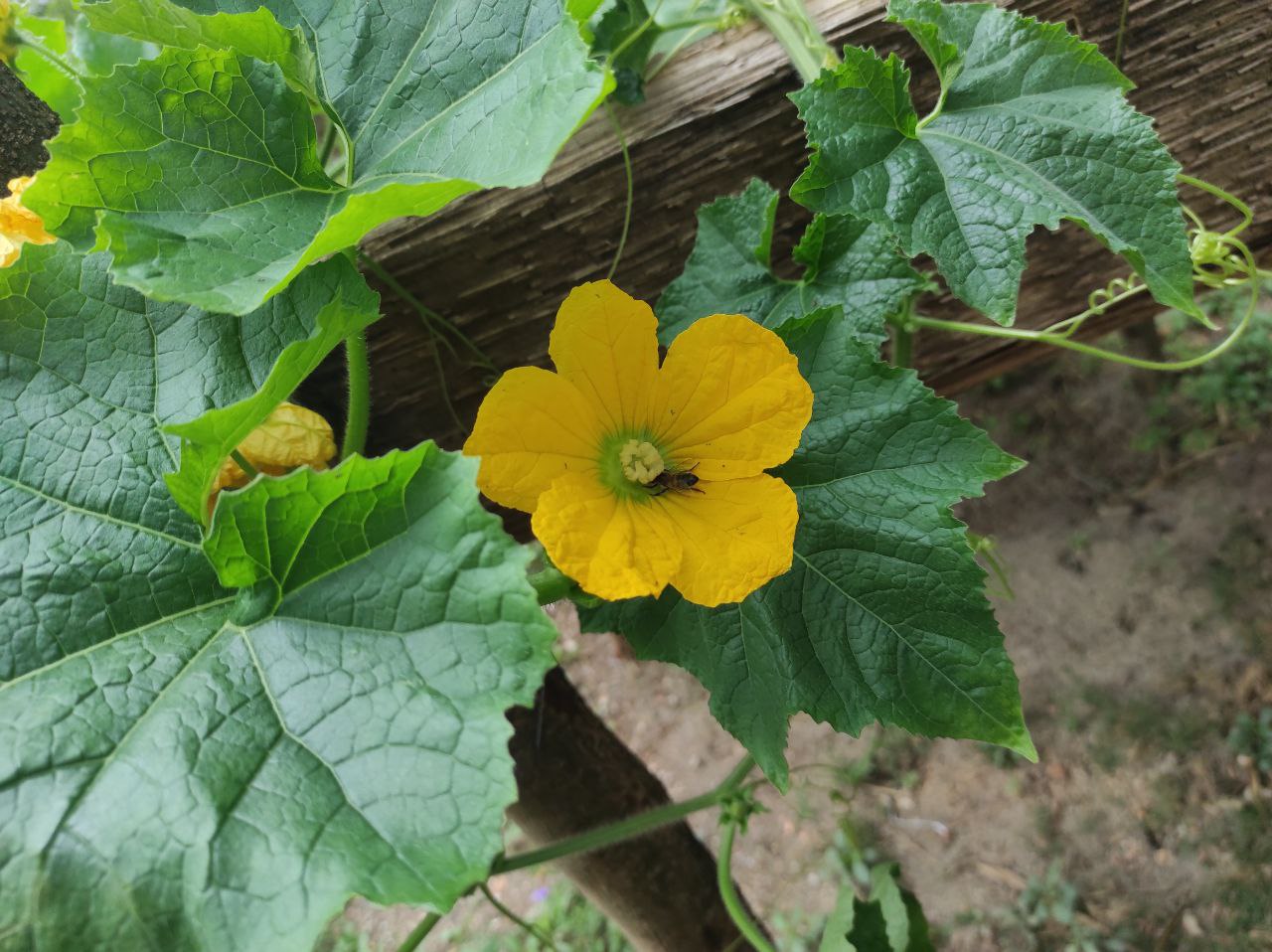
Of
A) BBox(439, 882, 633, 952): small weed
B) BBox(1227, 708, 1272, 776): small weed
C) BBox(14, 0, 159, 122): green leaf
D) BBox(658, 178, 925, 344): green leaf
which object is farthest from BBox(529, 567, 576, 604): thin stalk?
BBox(1227, 708, 1272, 776): small weed

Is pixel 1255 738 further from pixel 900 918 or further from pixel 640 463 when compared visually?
pixel 640 463

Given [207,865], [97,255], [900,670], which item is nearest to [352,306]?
[97,255]

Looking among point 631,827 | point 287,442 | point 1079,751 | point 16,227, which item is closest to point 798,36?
point 287,442

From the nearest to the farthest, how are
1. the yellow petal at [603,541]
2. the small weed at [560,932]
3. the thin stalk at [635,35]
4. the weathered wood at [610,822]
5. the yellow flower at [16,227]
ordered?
the yellow petal at [603,541]
the yellow flower at [16,227]
the thin stalk at [635,35]
the weathered wood at [610,822]
the small weed at [560,932]

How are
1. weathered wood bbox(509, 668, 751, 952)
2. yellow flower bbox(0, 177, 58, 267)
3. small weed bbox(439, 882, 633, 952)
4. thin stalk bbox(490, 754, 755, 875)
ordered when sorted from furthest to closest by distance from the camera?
small weed bbox(439, 882, 633, 952)
weathered wood bbox(509, 668, 751, 952)
thin stalk bbox(490, 754, 755, 875)
yellow flower bbox(0, 177, 58, 267)

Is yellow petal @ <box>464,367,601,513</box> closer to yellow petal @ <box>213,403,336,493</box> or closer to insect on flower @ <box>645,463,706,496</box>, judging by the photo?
insect on flower @ <box>645,463,706,496</box>

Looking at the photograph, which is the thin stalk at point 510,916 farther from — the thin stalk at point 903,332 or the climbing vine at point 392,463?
the thin stalk at point 903,332

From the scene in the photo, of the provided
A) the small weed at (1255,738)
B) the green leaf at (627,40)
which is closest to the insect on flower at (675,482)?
the green leaf at (627,40)

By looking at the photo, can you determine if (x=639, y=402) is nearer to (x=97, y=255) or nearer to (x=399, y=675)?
(x=399, y=675)
